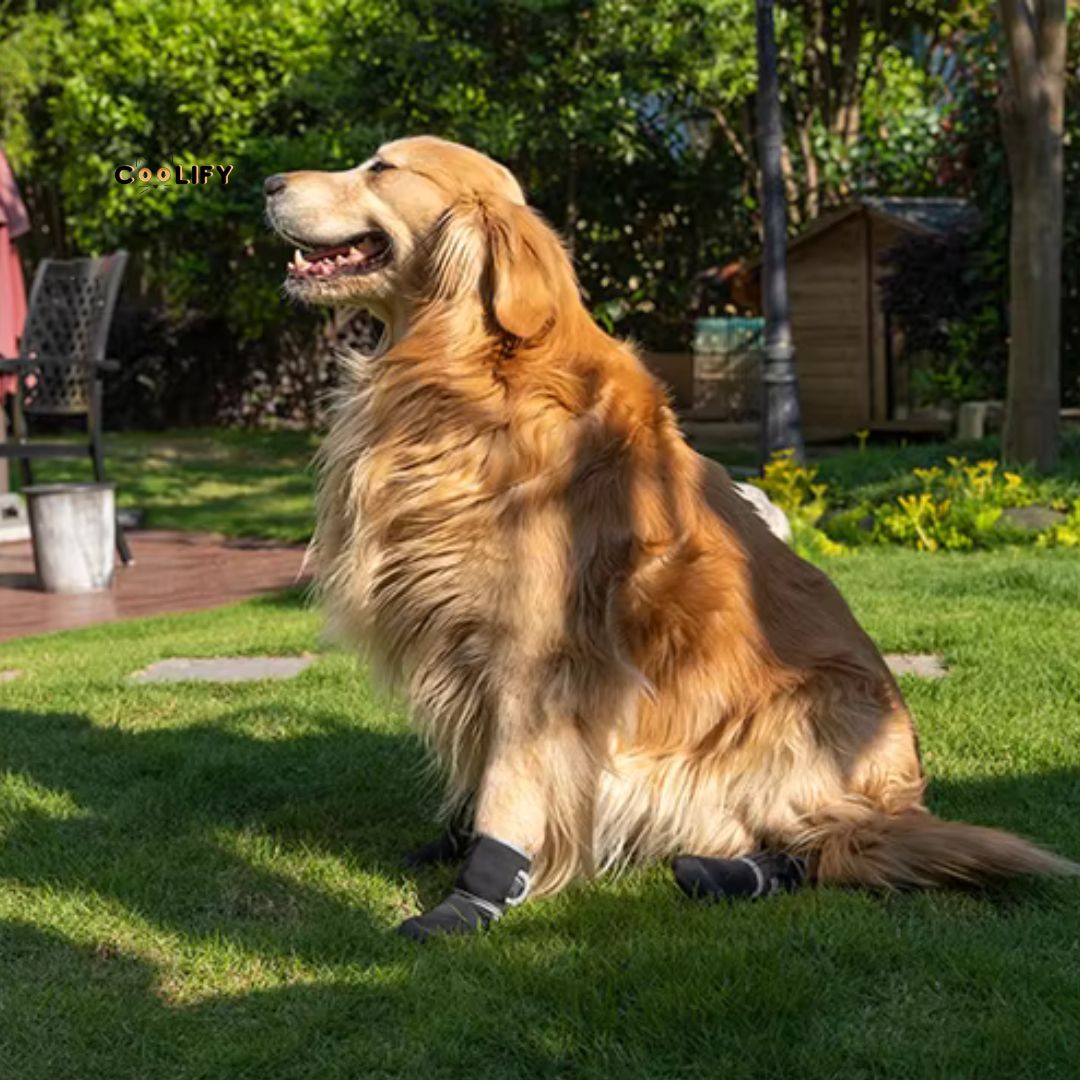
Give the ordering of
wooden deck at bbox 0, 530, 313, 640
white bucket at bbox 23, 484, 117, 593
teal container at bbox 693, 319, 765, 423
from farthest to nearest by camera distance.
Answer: teal container at bbox 693, 319, 765, 423, white bucket at bbox 23, 484, 117, 593, wooden deck at bbox 0, 530, 313, 640

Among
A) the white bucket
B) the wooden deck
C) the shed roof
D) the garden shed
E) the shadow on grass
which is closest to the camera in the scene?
the shadow on grass

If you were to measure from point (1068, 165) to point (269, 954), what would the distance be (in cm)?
1512

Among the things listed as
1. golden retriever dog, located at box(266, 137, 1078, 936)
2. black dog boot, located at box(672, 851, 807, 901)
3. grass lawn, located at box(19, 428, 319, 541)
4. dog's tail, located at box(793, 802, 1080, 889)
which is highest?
golden retriever dog, located at box(266, 137, 1078, 936)

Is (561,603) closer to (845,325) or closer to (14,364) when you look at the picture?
(14,364)

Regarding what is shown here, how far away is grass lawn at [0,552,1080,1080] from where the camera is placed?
2.75 m

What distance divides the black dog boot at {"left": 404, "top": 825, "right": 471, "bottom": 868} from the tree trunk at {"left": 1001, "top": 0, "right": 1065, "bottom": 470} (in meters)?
7.84

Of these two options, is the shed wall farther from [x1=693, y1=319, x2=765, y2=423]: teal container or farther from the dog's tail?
the dog's tail

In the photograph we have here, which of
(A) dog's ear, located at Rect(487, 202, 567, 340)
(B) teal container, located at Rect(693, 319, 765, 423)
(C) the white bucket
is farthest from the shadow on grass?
(B) teal container, located at Rect(693, 319, 765, 423)

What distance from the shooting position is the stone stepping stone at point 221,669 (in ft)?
20.2

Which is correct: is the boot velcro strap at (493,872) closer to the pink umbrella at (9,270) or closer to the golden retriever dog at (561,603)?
the golden retriever dog at (561,603)

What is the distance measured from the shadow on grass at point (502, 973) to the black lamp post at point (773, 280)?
8.27 metres

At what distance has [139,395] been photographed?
2447 centimetres

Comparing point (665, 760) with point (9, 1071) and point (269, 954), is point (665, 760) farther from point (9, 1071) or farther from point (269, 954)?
point (9, 1071)

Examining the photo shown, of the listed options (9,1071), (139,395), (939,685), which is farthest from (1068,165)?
(9,1071)
